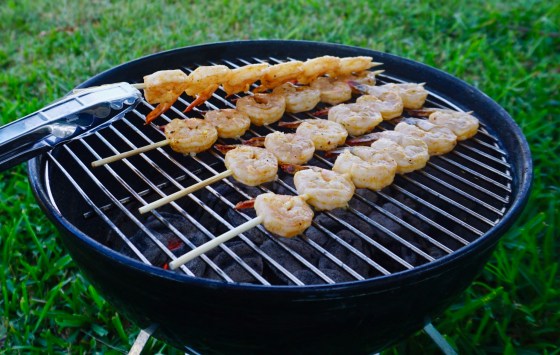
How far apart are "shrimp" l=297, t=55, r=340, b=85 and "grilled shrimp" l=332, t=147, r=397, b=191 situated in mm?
718

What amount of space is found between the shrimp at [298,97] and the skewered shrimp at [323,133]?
7.9 inches

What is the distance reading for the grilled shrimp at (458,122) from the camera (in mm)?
2578

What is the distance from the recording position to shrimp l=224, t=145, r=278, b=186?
2.22m

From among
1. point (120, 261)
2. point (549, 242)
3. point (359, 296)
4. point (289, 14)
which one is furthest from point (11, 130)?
point (289, 14)

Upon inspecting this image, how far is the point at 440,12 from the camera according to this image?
649cm

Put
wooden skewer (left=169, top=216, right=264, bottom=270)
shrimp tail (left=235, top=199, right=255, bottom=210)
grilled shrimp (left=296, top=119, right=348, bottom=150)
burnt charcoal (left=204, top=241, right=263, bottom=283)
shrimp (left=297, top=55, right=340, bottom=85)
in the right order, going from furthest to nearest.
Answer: shrimp (left=297, top=55, right=340, bottom=85)
grilled shrimp (left=296, top=119, right=348, bottom=150)
burnt charcoal (left=204, top=241, right=263, bottom=283)
shrimp tail (left=235, top=199, right=255, bottom=210)
wooden skewer (left=169, top=216, right=264, bottom=270)

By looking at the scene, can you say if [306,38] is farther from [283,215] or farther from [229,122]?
[283,215]

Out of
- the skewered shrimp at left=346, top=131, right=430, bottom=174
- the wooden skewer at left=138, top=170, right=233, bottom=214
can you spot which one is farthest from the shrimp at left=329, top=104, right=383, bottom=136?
the wooden skewer at left=138, top=170, right=233, bottom=214

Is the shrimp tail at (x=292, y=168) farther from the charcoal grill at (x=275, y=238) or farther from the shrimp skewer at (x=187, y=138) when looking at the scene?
the shrimp skewer at (x=187, y=138)

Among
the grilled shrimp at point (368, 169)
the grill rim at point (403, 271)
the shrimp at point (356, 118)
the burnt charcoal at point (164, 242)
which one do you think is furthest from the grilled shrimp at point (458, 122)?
the burnt charcoal at point (164, 242)

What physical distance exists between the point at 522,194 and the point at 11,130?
1.98 metres

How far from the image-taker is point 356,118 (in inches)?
104

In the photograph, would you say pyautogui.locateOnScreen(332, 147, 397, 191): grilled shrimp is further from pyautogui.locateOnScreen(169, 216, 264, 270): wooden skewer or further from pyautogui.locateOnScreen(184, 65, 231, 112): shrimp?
pyautogui.locateOnScreen(184, 65, 231, 112): shrimp

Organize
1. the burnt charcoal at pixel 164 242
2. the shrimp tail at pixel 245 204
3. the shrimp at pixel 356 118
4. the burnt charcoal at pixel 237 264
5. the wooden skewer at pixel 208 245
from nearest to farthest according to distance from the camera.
Answer: the wooden skewer at pixel 208 245
the shrimp tail at pixel 245 204
the burnt charcoal at pixel 237 264
the burnt charcoal at pixel 164 242
the shrimp at pixel 356 118
